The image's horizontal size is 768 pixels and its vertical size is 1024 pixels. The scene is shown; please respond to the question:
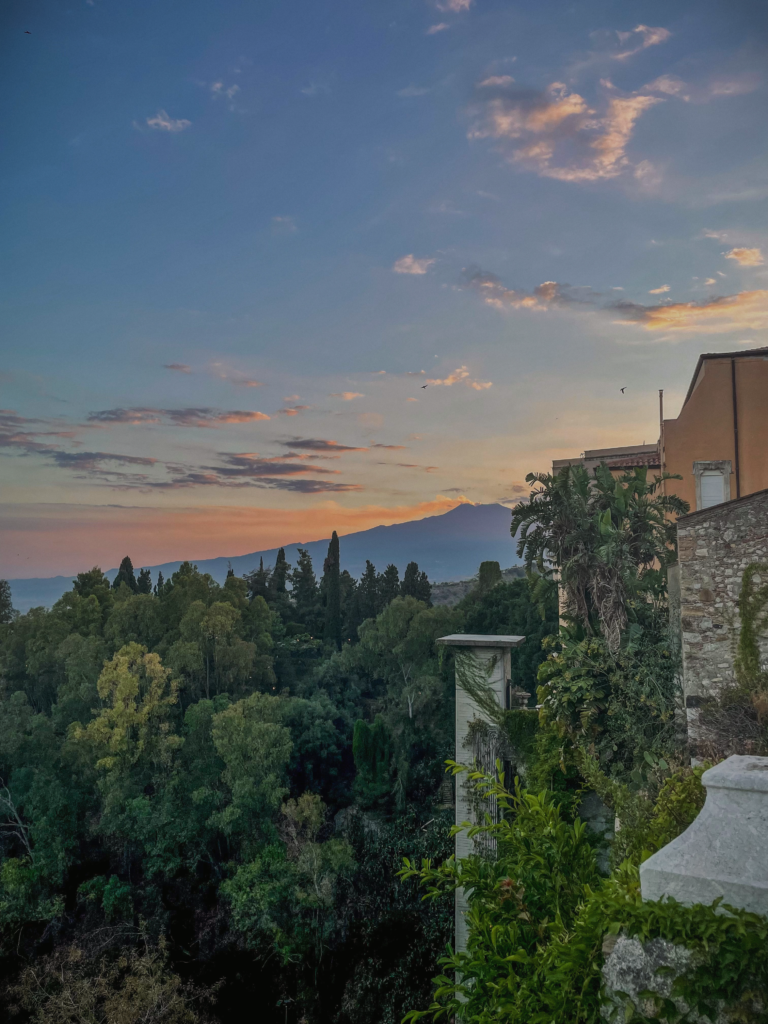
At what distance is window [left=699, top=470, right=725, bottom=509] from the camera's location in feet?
39.9

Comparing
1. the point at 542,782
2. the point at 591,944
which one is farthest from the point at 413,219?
the point at 591,944

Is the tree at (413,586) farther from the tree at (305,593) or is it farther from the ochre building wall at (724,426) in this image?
the ochre building wall at (724,426)

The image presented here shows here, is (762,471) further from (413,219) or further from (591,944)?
(591,944)

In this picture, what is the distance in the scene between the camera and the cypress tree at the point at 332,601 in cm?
3269

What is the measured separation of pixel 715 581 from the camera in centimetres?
727

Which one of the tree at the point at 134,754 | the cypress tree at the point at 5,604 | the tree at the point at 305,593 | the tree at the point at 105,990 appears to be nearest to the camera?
the tree at the point at 105,990

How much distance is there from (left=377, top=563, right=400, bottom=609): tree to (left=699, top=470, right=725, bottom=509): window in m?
24.3

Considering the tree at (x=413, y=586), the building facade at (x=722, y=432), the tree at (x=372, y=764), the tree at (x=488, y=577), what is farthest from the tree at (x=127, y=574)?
the building facade at (x=722, y=432)

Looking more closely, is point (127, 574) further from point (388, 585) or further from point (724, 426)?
point (724, 426)

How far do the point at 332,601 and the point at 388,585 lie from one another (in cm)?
424

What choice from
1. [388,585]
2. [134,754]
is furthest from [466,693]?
[388,585]

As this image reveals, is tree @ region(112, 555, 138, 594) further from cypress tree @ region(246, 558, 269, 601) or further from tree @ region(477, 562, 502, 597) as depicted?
tree @ region(477, 562, 502, 597)

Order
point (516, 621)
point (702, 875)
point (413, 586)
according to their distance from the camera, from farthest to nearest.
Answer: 1. point (413, 586)
2. point (516, 621)
3. point (702, 875)

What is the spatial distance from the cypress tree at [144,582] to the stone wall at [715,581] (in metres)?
31.1
